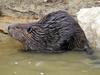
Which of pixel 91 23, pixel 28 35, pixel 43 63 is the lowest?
pixel 43 63

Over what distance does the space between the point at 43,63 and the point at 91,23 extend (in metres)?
1.47

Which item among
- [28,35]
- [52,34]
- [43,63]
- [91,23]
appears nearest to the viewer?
[43,63]

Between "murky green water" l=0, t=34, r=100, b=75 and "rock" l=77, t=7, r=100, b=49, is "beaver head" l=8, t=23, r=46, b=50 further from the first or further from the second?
"rock" l=77, t=7, r=100, b=49

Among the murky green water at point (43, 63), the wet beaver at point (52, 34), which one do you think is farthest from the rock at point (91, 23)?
the murky green water at point (43, 63)

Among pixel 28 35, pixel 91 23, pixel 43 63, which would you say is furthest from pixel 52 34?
pixel 91 23

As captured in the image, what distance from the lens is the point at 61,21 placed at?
6.16m

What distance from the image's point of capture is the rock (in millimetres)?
6387

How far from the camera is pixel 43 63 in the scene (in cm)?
555

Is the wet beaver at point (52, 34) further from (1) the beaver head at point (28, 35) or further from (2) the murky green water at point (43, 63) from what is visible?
(2) the murky green water at point (43, 63)

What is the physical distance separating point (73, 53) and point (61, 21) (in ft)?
1.88

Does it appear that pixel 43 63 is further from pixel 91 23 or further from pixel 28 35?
pixel 91 23

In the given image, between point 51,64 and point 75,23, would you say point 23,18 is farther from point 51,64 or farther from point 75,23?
point 51,64

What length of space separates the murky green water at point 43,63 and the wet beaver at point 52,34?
178mm

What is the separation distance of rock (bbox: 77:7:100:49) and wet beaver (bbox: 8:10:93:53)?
0.23 meters
